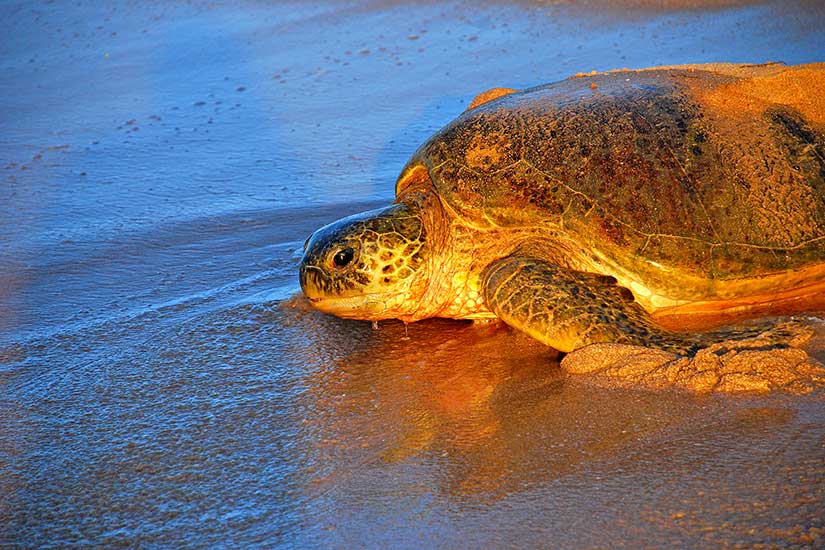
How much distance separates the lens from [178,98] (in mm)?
6668

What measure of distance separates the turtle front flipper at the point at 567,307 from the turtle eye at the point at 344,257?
50cm

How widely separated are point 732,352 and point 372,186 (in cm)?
260

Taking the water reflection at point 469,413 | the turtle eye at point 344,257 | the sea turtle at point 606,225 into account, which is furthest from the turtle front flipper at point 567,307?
the turtle eye at point 344,257

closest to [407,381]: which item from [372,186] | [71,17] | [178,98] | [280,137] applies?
[372,186]

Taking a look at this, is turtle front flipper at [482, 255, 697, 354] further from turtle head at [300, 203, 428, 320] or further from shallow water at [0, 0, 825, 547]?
turtle head at [300, 203, 428, 320]

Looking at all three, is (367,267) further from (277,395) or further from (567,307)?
(567,307)

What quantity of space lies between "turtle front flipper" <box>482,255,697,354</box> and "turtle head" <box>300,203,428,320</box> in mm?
296

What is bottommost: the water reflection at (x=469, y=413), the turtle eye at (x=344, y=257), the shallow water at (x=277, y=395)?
the water reflection at (x=469, y=413)

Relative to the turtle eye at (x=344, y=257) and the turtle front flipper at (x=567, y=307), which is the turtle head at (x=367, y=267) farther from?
the turtle front flipper at (x=567, y=307)

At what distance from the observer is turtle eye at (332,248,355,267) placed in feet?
10.4

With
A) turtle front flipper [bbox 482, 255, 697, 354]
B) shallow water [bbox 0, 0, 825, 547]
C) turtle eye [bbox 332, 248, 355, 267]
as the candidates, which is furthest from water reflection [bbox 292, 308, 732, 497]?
turtle eye [bbox 332, 248, 355, 267]

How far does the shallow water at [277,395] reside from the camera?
6.81 ft

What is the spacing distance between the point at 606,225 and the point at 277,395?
130 centimetres

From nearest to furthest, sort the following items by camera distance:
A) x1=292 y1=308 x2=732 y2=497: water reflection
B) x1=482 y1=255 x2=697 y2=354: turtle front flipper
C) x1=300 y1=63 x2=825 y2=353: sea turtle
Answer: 1. x1=292 y1=308 x2=732 y2=497: water reflection
2. x1=482 y1=255 x2=697 y2=354: turtle front flipper
3. x1=300 y1=63 x2=825 y2=353: sea turtle
